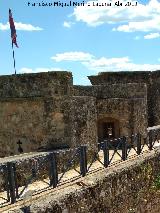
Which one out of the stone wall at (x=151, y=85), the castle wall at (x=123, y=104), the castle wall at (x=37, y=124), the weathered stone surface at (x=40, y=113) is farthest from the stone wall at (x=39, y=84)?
the stone wall at (x=151, y=85)

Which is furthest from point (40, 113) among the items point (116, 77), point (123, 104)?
point (116, 77)

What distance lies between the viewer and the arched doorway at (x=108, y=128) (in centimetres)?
1878

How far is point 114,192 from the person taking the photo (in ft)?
36.4

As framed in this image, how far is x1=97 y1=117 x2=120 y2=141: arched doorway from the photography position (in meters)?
18.8

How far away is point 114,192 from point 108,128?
819 cm

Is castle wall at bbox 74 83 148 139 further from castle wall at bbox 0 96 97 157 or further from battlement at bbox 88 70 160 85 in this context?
castle wall at bbox 0 96 97 157

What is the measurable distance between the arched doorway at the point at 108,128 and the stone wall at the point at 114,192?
389cm

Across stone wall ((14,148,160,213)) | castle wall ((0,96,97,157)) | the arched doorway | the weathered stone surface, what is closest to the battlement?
the arched doorway

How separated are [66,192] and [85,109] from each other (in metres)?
4.75

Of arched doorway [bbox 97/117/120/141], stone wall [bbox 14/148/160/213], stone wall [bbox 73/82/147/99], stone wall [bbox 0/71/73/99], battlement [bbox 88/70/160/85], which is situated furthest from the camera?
battlement [bbox 88/70/160/85]

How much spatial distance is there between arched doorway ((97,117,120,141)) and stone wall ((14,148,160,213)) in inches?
153

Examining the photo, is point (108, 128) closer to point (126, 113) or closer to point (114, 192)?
point (126, 113)

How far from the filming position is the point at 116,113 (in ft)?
60.4

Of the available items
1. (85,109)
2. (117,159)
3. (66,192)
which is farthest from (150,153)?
(66,192)
